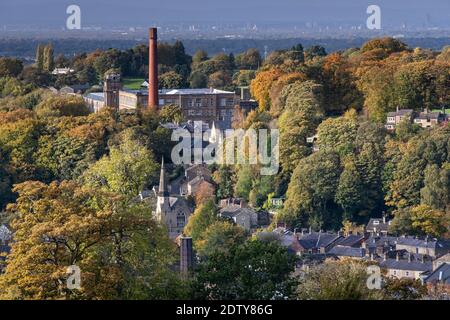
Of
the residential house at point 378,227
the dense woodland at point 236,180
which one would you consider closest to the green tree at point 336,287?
the dense woodland at point 236,180

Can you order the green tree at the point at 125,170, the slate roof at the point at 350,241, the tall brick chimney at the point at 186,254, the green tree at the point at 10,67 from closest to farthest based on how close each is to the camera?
1. the tall brick chimney at the point at 186,254
2. the slate roof at the point at 350,241
3. the green tree at the point at 125,170
4. the green tree at the point at 10,67

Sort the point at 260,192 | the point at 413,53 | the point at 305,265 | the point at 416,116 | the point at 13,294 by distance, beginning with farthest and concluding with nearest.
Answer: the point at 413,53, the point at 416,116, the point at 260,192, the point at 305,265, the point at 13,294

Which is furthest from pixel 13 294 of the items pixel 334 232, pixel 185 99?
pixel 185 99

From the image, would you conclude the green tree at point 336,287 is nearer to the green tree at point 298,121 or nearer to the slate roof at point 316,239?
the slate roof at point 316,239

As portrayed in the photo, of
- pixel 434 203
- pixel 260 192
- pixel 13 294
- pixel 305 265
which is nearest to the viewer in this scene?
pixel 13 294

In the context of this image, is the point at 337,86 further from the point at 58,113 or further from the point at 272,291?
the point at 272,291

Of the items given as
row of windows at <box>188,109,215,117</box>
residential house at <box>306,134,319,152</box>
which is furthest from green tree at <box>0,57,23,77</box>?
residential house at <box>306,134,319,152</box>

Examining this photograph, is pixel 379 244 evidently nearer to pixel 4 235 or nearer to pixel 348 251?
pixel 348 251

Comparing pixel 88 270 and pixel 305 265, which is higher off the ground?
pixel 88 270
